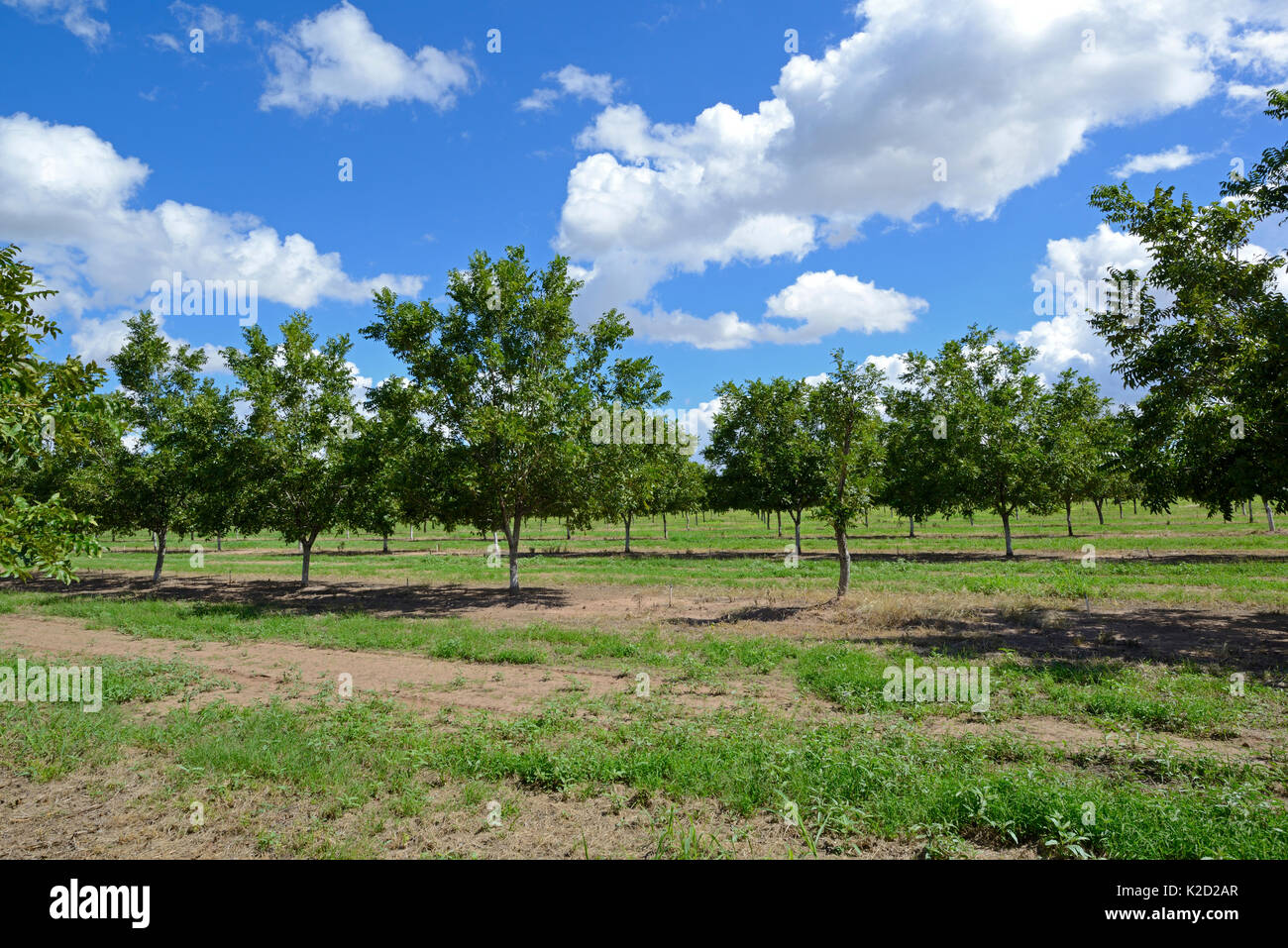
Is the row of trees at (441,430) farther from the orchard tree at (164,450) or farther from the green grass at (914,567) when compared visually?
the green grass at (914,567)

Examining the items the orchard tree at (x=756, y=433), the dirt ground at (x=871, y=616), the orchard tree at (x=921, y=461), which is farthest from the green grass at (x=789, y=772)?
the orchard tree at (x=921, y=461)

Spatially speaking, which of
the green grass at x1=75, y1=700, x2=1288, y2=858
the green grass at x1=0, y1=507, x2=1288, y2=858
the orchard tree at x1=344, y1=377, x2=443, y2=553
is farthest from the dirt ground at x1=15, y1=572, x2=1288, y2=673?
the green grass at x1=75, y1=700, x2=1288, y2=858

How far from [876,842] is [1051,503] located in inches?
1986

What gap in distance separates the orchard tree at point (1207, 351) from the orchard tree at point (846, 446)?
24.8ft

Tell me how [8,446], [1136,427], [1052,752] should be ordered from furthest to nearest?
[1136,427], [1052,752], [8,446]

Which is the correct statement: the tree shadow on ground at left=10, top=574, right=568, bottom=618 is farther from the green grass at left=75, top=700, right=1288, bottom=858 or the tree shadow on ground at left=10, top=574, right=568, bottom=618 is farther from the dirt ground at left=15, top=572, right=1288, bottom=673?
the green grass at left=75, top=700, right=1288, bottom=858

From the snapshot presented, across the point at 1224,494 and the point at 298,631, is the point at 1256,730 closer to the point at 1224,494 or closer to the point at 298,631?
the point at 1224,494

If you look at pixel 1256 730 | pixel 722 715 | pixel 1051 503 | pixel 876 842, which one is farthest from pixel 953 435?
pixel 876 842

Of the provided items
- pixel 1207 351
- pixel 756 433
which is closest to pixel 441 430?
pixel 1207 351

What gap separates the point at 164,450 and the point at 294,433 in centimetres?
1104

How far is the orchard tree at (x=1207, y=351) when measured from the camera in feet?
49.1

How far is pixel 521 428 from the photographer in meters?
23.2

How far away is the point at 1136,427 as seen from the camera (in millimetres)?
19031
